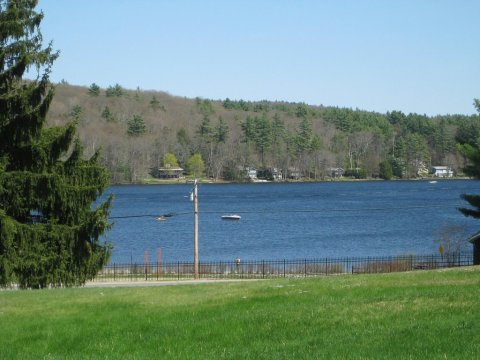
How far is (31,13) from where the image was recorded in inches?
859

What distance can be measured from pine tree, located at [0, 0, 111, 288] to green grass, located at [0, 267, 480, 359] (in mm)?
3104

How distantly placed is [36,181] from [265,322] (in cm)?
986

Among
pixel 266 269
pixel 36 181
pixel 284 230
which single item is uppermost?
pixel 36 181

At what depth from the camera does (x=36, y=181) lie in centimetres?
2100

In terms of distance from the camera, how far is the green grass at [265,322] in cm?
1131

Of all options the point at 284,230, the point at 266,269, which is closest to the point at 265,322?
the point at 266,269

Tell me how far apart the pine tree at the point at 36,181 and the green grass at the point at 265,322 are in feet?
10.2

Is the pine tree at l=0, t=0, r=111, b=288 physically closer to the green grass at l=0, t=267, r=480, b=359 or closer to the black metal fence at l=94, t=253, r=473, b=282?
the green grass at l=0, t=267, r=480, b=359

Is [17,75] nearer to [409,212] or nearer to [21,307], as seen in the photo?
[21,307]

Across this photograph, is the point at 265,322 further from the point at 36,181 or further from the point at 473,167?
the point at 473,167

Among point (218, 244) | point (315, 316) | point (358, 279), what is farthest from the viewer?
point (218, 244)

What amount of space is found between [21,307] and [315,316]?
7126 mm

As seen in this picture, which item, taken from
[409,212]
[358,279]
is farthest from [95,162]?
[409,212]

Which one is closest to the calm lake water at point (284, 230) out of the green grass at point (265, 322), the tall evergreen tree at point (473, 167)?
the tall evergreen tree at point (473, 167)
